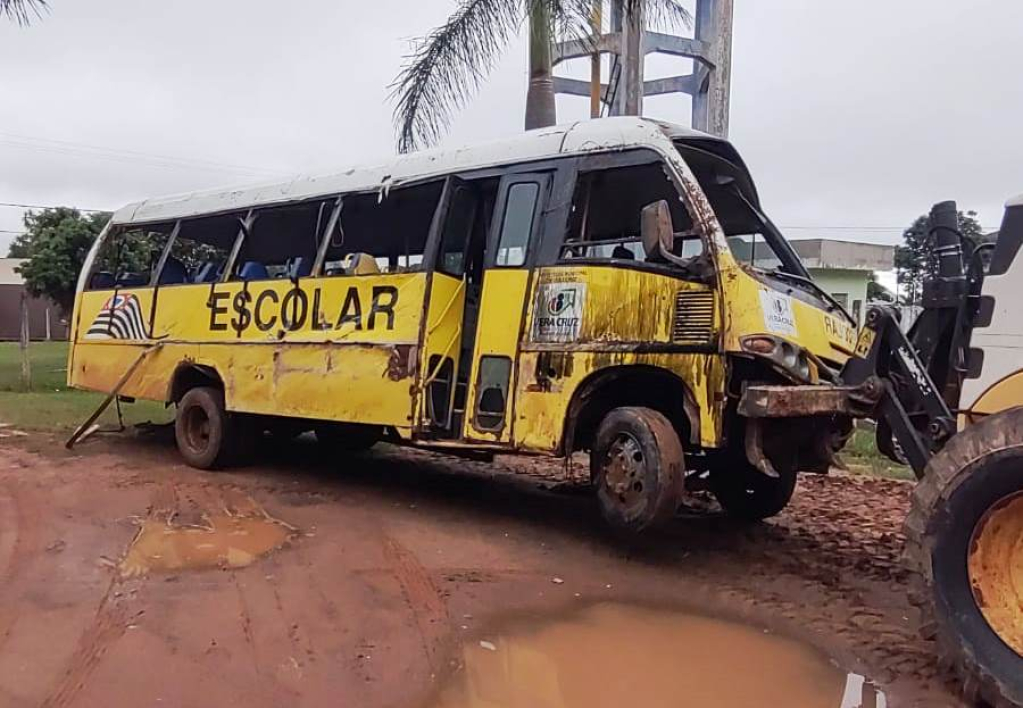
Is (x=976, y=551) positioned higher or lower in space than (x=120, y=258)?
lower

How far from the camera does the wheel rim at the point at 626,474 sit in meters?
6.18

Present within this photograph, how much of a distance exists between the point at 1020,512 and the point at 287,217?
7.55 m

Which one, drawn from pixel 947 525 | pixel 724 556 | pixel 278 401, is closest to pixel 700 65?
pixel 278 401

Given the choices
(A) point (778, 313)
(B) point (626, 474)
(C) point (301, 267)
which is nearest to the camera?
(A) point (778, 313)

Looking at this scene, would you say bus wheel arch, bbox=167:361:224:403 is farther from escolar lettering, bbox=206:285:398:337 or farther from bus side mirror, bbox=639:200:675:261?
bus side mirror, bbox=639:200:675:261

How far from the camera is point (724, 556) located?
22.5 feet

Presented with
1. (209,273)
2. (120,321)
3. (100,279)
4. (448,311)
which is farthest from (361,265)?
(100,279)

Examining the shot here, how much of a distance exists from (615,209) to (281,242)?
4.24 metres

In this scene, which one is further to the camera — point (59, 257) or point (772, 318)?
point (59, 257)

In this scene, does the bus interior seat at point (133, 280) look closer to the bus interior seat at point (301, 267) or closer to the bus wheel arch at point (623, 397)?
the bus interior seat at point (301, 267)

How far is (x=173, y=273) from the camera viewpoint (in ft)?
35.5

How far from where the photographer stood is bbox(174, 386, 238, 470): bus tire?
989cm

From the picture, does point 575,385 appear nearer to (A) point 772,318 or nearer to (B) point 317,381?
(A) point 772,318

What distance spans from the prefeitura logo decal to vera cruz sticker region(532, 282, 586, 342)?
18.4 ft
